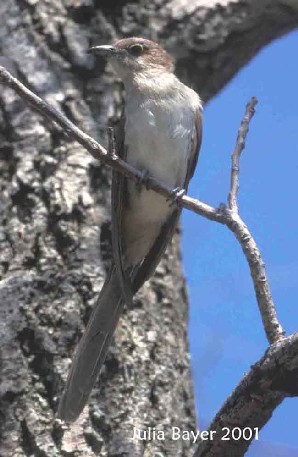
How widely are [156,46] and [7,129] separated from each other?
0.66 meters

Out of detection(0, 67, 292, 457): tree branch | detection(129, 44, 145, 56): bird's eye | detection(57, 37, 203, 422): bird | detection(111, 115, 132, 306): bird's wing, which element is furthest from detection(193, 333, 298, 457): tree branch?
detection(129, 44, 145, 56): bird's eye

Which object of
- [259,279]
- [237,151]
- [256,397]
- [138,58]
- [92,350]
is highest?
[138,58]

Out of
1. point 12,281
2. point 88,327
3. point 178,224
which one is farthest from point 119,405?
point 178,224

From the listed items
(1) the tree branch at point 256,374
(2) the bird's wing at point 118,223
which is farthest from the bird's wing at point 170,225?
(1) the tree branch at point 256,374

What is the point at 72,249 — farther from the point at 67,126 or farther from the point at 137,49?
the point at 137,49

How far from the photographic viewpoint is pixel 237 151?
231 centimetres

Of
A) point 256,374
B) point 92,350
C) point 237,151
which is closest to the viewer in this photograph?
point 256,374

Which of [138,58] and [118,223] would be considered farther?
[138,58]

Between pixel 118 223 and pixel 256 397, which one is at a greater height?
pixel 118 223

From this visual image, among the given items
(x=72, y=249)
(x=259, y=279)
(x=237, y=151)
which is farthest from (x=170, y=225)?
(x=259, y=279)

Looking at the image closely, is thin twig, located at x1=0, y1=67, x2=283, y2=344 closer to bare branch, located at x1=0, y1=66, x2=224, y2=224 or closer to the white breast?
bare branch, located at x1=0, y1=66, x2=224, y2=224

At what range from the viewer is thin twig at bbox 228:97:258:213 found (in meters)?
2.23

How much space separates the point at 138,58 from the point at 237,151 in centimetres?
113

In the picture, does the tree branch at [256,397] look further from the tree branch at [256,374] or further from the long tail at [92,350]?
the long tail at [92,350]
